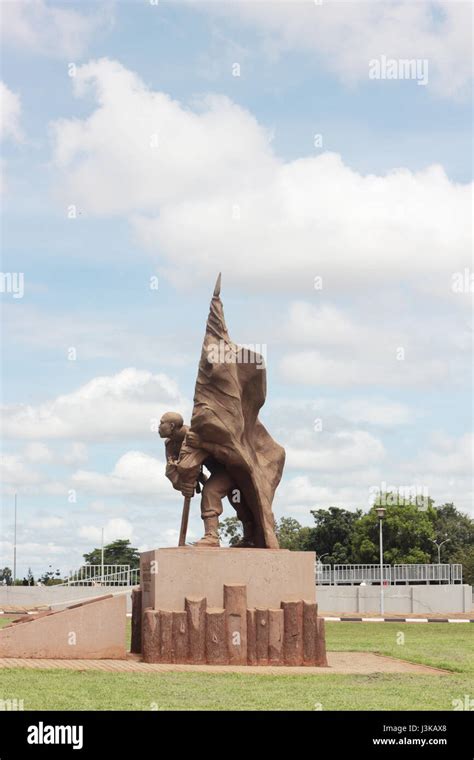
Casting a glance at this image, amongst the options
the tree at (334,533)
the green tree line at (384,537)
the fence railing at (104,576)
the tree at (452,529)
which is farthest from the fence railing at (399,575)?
the tree at (452,529)

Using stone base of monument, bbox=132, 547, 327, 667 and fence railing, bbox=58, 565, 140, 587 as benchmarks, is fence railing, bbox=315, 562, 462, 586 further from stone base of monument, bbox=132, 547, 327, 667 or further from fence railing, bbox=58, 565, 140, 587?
stone base of monument, bbox=132, 547, 327, 667

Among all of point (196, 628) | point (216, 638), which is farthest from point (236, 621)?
point (196, 628)

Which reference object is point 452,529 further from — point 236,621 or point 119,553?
point 236,621

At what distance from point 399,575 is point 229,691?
26592 millimetres

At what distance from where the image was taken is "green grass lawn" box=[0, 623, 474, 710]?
9141 millimetres

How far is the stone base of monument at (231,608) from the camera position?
1296 cm

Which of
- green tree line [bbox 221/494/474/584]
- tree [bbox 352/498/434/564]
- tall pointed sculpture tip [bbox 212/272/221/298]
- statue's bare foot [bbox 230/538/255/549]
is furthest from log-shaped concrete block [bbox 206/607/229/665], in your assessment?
tree [bbox 352/498/434/564]

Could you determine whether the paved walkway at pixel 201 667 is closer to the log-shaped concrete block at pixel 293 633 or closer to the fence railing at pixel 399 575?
the log-shaped concrete block at pixel 293 633

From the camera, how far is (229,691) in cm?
1019

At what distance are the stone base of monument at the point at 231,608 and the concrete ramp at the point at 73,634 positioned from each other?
41 centimetres

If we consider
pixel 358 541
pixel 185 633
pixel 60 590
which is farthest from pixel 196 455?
pixel 358 541

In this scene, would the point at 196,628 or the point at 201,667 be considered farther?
the point at 196,628
